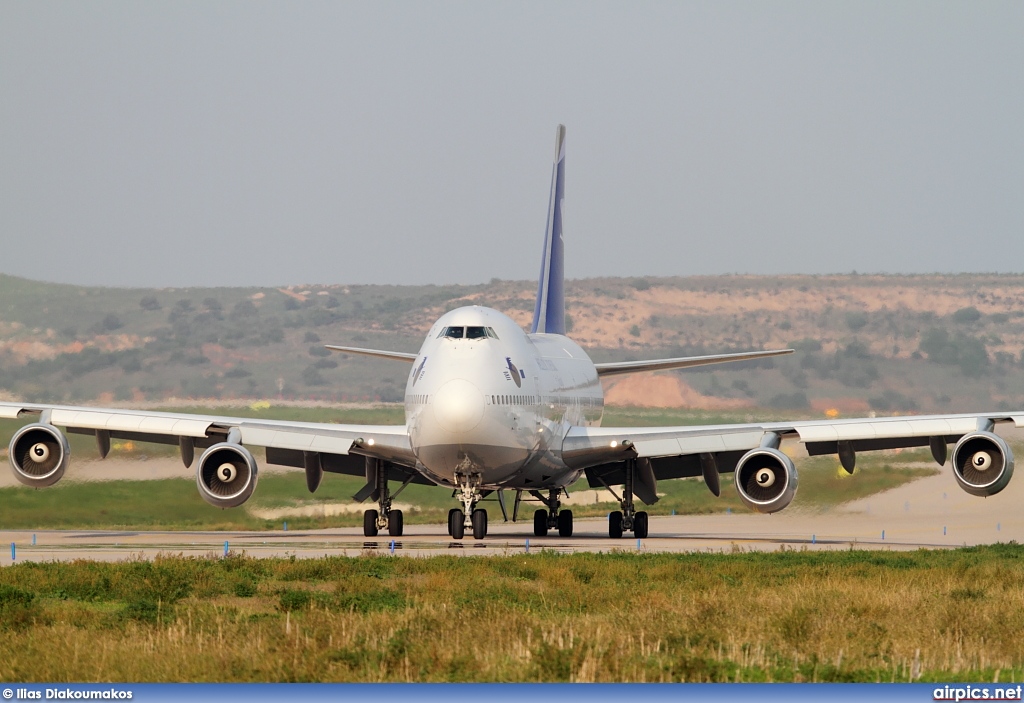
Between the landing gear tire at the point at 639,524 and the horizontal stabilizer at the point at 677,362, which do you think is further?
the horizontal stabilizer at the point at 677,362

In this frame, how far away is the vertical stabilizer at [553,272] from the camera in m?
46.4

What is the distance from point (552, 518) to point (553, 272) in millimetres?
9056

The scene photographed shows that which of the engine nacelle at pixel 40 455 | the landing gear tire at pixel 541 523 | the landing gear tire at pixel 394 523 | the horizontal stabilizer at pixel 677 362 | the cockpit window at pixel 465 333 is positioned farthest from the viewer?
the landing gear tire at pixel 541 523

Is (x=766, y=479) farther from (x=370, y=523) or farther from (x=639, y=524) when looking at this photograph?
(x=370, y=523)

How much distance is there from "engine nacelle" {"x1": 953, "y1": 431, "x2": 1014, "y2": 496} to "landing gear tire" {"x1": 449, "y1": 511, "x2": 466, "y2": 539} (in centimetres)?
1098

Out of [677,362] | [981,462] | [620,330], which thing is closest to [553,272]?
[677,362]

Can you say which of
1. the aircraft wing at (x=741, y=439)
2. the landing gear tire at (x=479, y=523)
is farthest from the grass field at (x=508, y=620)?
the landing gear tire at (x=479, y=523)

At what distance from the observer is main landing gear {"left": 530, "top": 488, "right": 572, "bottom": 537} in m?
40.4

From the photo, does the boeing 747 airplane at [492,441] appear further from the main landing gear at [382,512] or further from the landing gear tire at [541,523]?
the landing gear tire at [541,523]

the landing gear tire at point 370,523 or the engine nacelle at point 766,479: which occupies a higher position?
the engine nacelle at point 766,479

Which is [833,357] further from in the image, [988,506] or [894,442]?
[894,442]

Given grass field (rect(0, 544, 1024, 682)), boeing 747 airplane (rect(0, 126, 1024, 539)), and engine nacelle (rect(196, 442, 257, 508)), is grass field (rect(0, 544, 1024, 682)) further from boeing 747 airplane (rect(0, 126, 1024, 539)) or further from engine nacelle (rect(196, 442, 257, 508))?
boeing 747 airplane (rect(0, 126, 1024, 539))

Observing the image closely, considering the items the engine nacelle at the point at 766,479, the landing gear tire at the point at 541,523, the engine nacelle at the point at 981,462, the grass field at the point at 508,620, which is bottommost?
the landing gear tire at the point at 541,523

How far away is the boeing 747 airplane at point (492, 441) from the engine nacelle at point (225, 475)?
0.03m
